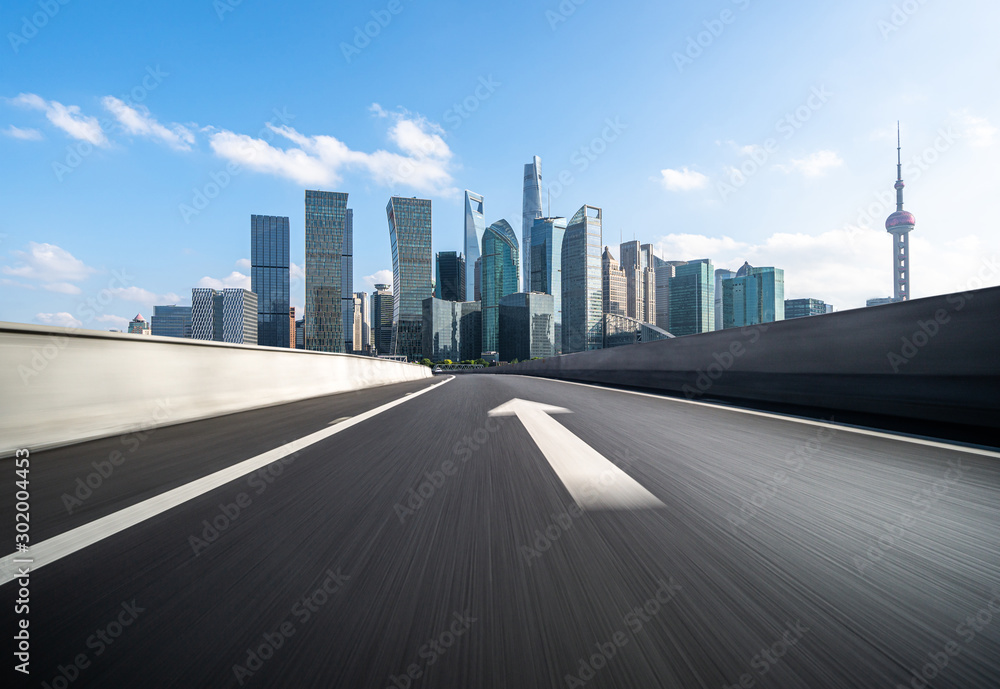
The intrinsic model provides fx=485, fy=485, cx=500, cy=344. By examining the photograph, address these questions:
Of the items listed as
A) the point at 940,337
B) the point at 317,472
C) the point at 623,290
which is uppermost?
the point at 623,290

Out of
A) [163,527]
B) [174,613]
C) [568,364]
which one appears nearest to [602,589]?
[174,613]

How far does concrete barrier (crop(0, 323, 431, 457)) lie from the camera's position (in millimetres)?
3783

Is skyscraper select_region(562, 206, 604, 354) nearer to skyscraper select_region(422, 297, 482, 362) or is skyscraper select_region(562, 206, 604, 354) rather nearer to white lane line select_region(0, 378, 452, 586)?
skyscraper select_region(422, 297, 482, 362)

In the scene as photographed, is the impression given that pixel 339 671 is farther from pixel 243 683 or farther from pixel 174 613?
pixel 174 613

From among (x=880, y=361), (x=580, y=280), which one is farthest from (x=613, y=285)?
(x=880, y=361)

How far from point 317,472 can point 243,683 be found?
6.71ft

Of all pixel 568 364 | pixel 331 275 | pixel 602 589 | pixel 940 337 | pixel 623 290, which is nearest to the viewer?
pixel 602 589

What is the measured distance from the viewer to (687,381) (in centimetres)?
951

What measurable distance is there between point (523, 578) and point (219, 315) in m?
119

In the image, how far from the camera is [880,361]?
478cm

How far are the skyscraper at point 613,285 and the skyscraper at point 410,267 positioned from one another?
60.9 meters

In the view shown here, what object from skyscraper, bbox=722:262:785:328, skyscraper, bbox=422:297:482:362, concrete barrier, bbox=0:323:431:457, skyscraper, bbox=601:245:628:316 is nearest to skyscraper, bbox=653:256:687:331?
skyscraper, bbox=601:245:628:316

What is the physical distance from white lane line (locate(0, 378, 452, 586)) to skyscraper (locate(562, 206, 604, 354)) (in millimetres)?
94909

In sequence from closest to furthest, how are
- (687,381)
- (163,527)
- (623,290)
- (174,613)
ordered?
1. (174,613)
2. (163,527)
3. (687,381)
4. (623,290)
